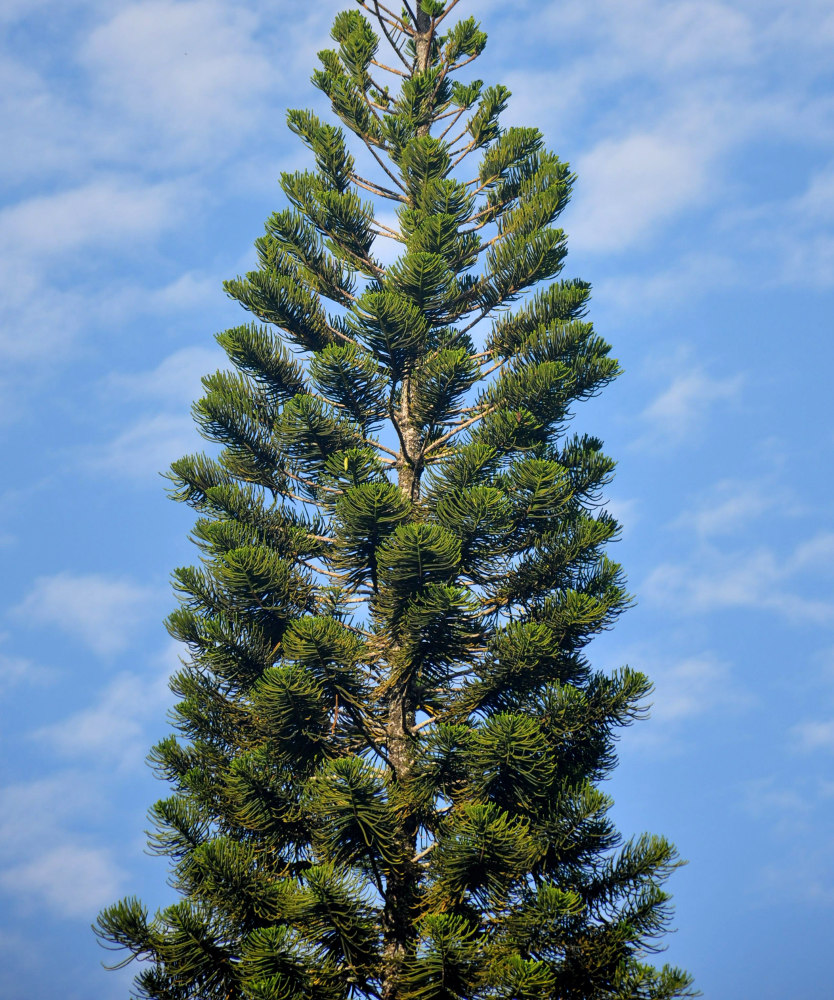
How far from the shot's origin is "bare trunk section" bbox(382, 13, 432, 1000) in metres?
8.01

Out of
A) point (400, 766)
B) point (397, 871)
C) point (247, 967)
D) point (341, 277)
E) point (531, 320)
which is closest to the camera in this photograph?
point (247, 967)

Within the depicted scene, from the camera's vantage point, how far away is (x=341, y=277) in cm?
1149

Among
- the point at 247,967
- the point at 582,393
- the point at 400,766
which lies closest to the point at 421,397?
the point at 582,393

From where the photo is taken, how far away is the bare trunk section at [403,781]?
8009 mm

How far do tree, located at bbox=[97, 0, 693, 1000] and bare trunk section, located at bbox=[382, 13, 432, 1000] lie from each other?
3 centimetres

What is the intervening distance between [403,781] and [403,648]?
997mm

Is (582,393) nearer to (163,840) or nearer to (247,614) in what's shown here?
(247,614)

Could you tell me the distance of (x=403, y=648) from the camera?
872 centimetres

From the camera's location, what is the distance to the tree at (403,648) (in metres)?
7.69

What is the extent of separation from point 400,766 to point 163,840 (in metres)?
1.85

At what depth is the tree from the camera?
7688 millimetres

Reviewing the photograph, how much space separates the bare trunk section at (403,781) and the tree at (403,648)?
0.08 ft

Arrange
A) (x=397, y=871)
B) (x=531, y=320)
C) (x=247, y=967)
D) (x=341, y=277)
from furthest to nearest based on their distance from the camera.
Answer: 1. (x=341, y=277)
2. (x=531, y=320)
3. (x=397, y=871)
4. (x=247, y=967)

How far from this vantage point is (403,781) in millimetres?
8461
